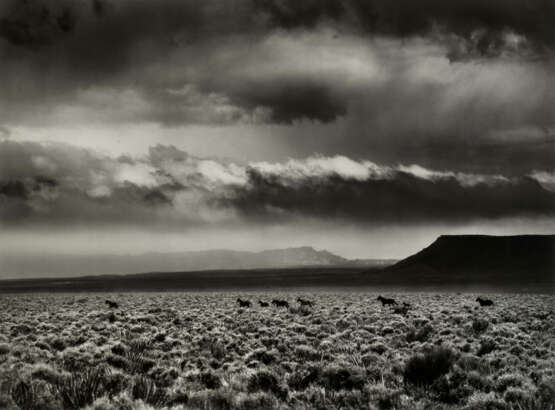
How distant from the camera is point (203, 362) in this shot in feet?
46.0

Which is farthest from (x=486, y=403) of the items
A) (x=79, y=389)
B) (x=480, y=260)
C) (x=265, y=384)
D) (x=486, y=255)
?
(x=486, y=255)

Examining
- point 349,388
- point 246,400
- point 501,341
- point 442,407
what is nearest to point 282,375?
point 349,388

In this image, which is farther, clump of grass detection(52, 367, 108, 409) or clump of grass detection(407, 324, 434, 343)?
clump of grass detection(407, 324, 434, 343)

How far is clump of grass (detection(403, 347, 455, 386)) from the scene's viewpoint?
11.6 meters

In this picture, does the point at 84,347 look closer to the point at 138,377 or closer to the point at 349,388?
the point at 138,377

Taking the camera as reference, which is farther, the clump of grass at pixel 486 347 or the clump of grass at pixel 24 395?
the clump of grass at pixel 486 347

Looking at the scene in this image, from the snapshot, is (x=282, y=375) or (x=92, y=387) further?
(x=282, y=375)

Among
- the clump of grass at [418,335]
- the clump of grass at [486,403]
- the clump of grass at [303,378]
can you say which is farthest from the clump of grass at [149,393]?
the clump of grass at [418,335]

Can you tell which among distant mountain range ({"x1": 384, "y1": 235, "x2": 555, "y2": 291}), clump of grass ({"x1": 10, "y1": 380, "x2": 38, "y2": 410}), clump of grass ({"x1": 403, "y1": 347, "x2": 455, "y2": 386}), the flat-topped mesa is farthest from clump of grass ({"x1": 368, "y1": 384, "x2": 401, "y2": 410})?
the flat-topped mesa

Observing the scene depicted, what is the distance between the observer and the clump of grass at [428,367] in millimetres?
11562

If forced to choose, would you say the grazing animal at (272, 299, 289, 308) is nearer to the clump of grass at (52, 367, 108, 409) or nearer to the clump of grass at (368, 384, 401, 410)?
the clump of grass at (52, 367, 108, 409)

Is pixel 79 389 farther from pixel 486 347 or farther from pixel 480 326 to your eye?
pixel 480 326

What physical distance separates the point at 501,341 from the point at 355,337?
507 cm

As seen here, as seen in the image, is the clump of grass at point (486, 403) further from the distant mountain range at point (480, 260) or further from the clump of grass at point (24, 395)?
the distant mountain range at point (480, 260)
